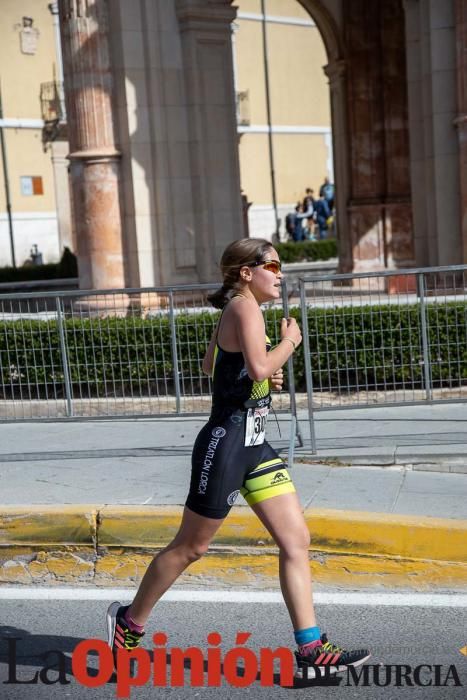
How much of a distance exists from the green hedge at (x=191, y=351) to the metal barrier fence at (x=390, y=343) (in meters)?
0.01

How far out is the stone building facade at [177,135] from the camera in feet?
45.7

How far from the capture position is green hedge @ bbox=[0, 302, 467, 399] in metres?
8.57

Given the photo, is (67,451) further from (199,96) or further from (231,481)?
(199,96)

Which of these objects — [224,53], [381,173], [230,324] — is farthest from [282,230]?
[230,324]

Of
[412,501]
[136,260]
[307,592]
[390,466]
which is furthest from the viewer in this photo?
[136,260]

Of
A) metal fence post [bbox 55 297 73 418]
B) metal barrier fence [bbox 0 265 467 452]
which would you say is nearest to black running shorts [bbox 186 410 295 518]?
metal barrier fence [bbox 0 265 467 452]

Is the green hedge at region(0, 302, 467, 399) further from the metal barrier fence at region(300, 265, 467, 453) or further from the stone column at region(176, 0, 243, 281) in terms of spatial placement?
the stone column at region(176, 0, 243, 281)

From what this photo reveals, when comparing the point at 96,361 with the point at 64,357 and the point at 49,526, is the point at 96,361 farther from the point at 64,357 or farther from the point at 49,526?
the point at 49,526

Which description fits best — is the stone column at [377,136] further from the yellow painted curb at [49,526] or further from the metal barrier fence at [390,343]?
the yellow painted curb at [49,526]

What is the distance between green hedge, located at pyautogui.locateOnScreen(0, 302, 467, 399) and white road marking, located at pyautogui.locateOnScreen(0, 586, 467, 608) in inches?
117

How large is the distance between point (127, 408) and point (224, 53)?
7300 millimetres

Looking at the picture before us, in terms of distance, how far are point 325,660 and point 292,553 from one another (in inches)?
18.2

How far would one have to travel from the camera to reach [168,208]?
1484 centimetres

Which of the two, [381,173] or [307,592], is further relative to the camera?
[381,173]
